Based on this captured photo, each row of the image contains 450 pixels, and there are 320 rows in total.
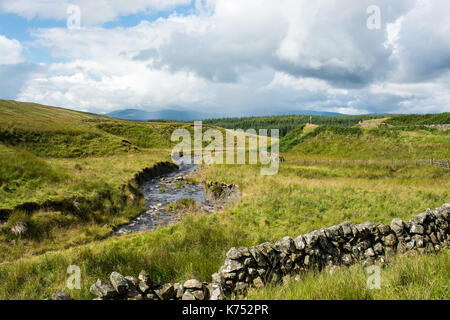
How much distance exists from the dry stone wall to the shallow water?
789 cm

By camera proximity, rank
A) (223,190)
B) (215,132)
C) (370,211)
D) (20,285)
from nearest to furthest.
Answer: (20,285)
(370,211)
(223,190)
(215,132)

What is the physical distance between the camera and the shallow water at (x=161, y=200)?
48.5 ft

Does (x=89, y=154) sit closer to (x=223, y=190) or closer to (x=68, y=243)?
(x=223, y=190)

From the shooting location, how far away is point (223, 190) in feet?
77.9

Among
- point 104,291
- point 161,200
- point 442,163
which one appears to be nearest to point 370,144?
point 442,163

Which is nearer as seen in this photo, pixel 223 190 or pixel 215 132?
pixel 223 190

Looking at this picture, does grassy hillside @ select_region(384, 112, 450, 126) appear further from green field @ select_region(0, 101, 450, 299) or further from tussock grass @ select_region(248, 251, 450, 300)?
tussock grass @ select_region(248, 251, 450, 300)

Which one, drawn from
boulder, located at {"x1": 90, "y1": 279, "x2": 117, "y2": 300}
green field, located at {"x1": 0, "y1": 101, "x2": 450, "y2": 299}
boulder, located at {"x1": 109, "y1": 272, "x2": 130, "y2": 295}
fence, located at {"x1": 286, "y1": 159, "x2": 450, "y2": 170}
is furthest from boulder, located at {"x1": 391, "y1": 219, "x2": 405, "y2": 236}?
fence, located at {"x1": 286, "y1": 159, "x2": 450, "y2": 170}

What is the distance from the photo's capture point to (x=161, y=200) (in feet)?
68.8

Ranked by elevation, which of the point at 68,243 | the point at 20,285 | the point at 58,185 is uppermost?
the point at 58,185

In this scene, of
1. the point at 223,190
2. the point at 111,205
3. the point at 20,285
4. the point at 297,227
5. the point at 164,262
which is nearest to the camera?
the point at 20,285

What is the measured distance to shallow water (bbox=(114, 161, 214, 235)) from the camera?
48.5 ft

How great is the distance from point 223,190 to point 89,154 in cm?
2791
